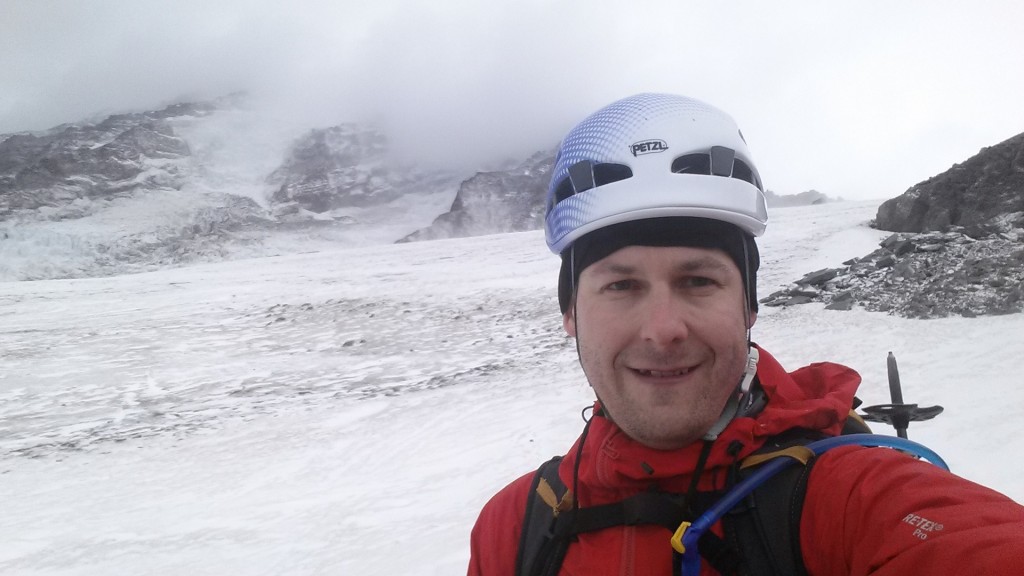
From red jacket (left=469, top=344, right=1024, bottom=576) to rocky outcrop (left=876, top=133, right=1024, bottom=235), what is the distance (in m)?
14.4

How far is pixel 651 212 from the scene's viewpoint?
1.66m

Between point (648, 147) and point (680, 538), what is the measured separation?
3.95ft

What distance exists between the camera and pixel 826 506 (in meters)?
1.23

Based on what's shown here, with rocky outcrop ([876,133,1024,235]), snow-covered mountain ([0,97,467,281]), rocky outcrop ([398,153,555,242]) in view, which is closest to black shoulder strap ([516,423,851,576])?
rocky outcrop ([876,133,1024,235])

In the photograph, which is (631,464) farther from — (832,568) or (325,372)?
(325,372)

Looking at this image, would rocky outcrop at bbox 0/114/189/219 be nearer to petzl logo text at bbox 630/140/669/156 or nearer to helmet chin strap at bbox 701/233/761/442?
petzl logo text at bbox 630/140/669/156

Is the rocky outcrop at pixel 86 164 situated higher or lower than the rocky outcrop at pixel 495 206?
higher

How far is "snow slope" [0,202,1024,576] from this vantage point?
15.7ft

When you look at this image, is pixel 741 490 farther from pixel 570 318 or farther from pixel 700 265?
pixel 570 318

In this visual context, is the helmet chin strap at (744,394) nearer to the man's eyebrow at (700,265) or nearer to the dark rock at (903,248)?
the man's eyebrow at (700,265)

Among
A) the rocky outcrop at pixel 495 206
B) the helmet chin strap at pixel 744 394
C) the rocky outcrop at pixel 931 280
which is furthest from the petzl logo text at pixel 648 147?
the rocky outcrop at pixel 495 206

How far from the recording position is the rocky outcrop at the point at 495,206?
5017 inches

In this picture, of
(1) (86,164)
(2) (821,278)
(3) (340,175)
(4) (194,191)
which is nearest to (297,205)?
(4) (194,191)

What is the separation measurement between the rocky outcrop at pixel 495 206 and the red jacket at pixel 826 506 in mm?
118934
